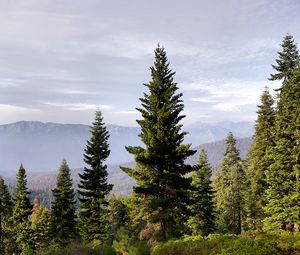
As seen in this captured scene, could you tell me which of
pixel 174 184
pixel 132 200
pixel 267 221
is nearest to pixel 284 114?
pixel 267 221

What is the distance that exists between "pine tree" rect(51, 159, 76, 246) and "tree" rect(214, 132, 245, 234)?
71.5ft

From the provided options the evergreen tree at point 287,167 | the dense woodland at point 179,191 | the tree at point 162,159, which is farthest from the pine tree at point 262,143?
the tree at point 162,159

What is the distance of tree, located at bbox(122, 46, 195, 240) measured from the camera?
24.7 m

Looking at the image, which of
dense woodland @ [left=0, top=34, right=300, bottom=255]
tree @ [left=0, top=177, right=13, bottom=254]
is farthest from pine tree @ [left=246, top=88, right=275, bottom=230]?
tree @ [left=0, top=177, right=13, bottom=254]

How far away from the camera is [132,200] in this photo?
26.3 meters

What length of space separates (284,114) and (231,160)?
24.5m

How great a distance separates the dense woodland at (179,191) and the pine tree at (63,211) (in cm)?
14

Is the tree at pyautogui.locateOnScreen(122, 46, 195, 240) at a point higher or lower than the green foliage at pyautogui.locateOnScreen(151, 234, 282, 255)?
higher

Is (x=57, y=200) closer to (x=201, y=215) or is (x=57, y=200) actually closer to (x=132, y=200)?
(x=201, y=215)

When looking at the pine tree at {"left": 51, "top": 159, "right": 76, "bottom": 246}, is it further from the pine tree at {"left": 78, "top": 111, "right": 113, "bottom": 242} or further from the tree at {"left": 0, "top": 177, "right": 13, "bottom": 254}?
the tree at {"left": 0, "top": 177, "right": 13, "bottom": 254}

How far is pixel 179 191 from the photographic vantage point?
81.6ft

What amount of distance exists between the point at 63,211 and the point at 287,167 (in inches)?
1198

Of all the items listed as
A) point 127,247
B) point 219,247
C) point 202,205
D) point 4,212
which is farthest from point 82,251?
point 4,212

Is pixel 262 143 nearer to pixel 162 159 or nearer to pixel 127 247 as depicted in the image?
pixel 162 159
